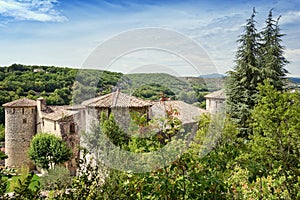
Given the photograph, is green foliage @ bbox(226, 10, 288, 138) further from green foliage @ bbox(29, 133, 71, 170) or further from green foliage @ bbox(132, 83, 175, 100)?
green foliage @ bbox(29, 133, 71, 170)

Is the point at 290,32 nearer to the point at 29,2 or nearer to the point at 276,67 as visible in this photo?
the point at 276,67

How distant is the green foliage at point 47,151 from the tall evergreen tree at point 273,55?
10.9 metres

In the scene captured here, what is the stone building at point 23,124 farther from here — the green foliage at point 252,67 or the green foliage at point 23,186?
the green foliage at point 23,186

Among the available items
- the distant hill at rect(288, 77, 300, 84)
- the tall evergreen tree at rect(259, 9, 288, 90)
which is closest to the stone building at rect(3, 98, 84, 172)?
the tall evergreen tree at rect(259, 9, 288, 90)

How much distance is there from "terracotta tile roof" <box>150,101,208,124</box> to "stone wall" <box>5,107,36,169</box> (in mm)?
16914

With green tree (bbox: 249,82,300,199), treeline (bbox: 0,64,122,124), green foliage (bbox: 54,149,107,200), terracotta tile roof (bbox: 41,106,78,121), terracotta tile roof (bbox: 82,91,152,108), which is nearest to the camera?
green foliage (bbox: 54,149,107,200)

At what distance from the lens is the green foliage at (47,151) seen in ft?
53.1

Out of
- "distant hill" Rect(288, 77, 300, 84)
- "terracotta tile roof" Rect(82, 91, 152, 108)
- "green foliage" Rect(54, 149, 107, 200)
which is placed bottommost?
"green foliage" Rect(54, 149, 107, 200)

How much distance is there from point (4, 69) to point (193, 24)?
31.8m

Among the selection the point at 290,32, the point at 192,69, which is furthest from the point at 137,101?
the point at 290,32

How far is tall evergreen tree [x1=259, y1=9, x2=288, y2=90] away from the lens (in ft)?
31.8

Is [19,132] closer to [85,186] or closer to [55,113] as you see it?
[55,113]

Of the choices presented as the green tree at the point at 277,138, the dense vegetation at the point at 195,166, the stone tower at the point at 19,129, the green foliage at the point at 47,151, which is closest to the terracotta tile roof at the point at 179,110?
the dense vegetation at the point at 195,166

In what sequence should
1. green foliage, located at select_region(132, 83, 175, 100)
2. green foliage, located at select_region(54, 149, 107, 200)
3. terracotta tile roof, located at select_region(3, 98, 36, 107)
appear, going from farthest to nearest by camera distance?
terracotta tile roof, located at select_region(3, 98, 36, 107) → green foliage, located at select_region(132, 83, 175, 100) → green foliage, located at select_region(54, 149, 107, 200)
